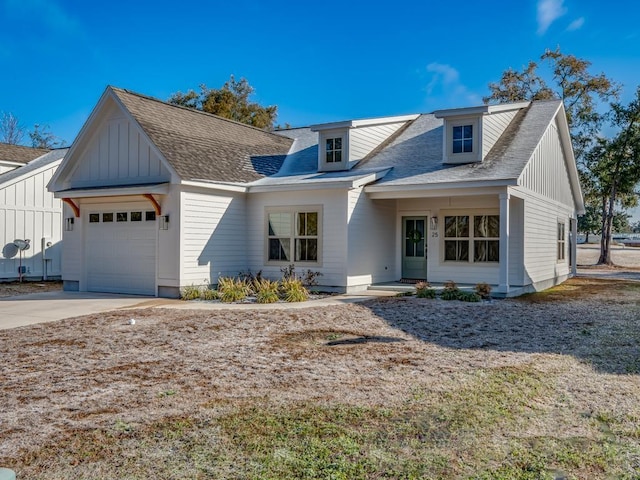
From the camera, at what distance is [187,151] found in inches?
548

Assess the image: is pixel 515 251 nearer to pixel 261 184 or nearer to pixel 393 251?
pixel 393 251

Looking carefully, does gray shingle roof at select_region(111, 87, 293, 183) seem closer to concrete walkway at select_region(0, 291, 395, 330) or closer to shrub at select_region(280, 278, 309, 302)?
concrete walkway at select_region(0, 291, 395, 330)

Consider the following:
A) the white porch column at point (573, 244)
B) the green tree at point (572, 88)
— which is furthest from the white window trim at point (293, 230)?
the green tree at point (572, 88)

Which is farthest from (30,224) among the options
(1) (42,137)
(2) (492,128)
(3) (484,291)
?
(1) (42,137)

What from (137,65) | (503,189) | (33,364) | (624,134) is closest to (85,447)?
(33,364)

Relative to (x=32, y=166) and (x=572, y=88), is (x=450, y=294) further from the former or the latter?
(x=572, y=88)

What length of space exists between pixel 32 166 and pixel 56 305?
11.6 meters

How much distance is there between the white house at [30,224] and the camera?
1814cm

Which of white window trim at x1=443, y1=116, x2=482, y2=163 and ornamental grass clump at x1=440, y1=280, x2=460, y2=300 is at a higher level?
white window trim at x1=443, y1=116, x2=482, y2=163

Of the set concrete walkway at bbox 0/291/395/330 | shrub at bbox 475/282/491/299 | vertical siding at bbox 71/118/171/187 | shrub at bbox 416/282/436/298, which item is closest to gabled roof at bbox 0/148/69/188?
vertical siding at bbox 71/118/171/187

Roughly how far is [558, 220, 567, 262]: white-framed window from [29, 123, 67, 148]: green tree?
43.2m

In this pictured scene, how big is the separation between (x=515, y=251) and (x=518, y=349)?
23.9 feet

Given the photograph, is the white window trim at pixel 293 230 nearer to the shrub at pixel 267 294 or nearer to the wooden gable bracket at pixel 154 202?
the shrub at pixel 267 294

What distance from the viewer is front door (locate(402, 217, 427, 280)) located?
1572 centimetres
